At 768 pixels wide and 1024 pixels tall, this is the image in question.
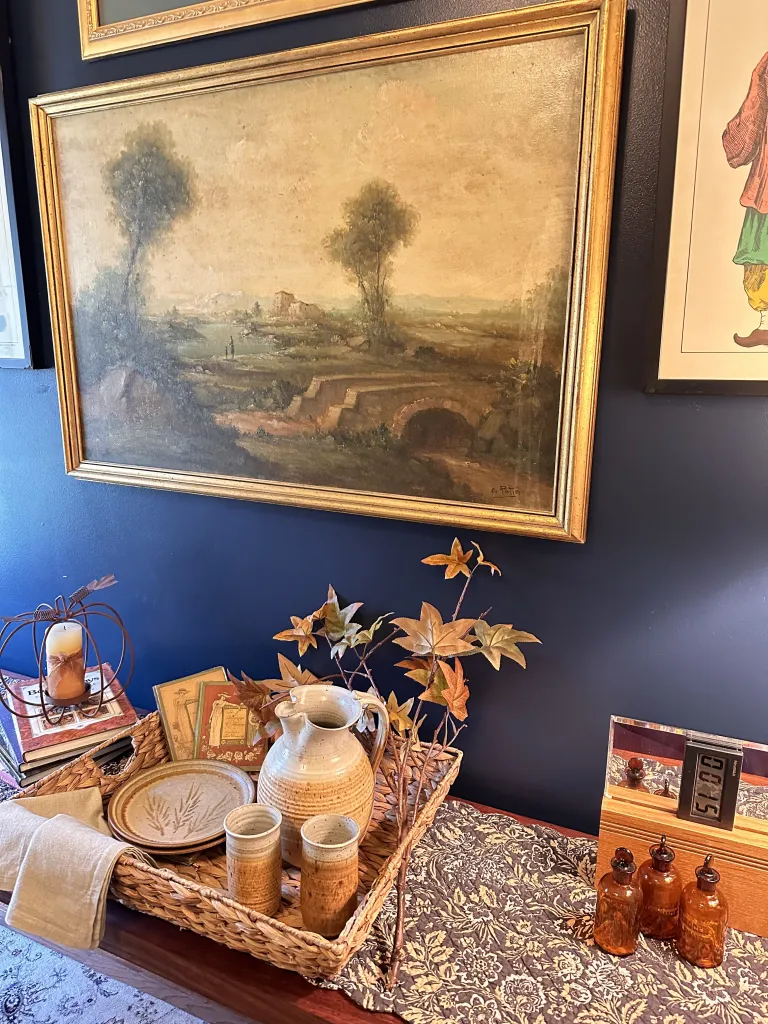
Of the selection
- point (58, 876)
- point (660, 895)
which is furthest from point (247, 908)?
point (660, 895)

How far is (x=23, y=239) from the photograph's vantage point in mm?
1489

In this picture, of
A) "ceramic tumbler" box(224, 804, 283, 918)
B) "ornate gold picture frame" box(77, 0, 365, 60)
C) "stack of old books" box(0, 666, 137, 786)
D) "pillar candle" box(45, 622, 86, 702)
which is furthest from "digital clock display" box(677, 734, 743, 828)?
"ornate gold picture frame" box(77, 0, 365, 60)

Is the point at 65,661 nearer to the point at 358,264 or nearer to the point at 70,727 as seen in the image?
the point at 70,727

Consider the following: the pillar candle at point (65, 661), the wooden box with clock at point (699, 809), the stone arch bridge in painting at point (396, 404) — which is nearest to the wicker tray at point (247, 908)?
the pillar candle at point (65, 661)

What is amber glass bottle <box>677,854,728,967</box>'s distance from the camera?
91 cm

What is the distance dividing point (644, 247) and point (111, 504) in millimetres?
1179

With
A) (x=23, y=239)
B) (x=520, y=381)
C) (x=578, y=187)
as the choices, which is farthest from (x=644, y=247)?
(x=23, y=239)

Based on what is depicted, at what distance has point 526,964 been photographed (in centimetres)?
93

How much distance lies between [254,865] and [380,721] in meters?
0.27

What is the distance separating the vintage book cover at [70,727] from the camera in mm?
1288

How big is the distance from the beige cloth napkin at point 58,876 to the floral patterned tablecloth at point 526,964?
1.09 feet

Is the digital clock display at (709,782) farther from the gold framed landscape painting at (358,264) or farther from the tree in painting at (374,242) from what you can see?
the tree in painting at (374,242)

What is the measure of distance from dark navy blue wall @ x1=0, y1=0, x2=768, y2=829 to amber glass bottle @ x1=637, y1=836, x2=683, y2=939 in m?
0.24

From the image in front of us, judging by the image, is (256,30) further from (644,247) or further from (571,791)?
(571,791)
